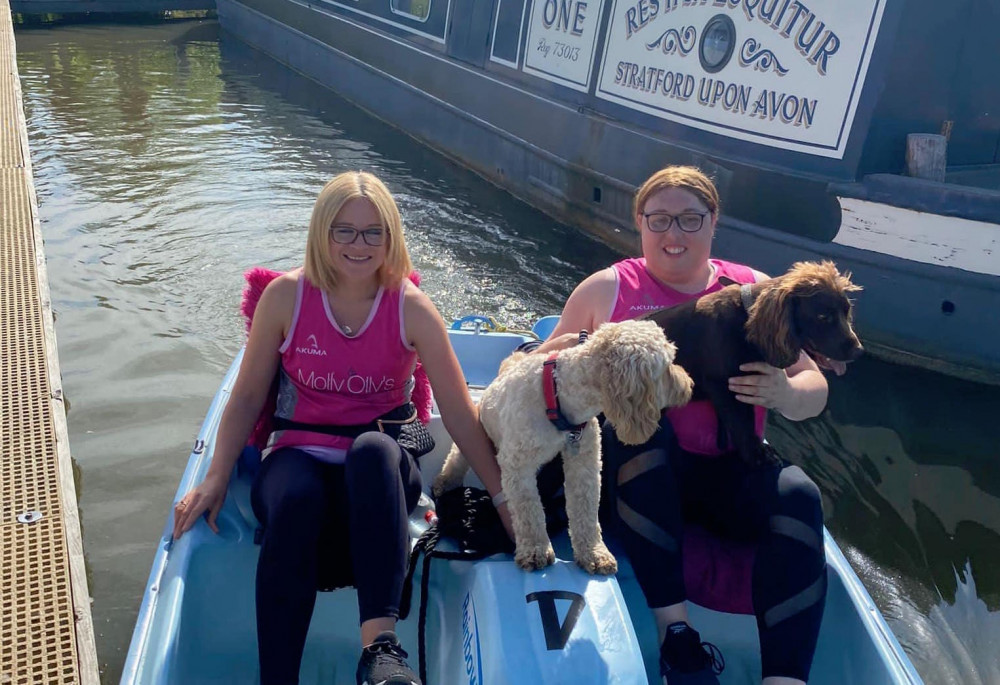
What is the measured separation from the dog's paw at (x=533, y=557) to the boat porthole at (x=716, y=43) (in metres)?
4.66

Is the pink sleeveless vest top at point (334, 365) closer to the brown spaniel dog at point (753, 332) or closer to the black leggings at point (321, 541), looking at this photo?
the black leggings at point (321, 541)

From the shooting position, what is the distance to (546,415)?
226cm

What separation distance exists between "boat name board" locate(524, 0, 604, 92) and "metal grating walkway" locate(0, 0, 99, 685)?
4.67 m

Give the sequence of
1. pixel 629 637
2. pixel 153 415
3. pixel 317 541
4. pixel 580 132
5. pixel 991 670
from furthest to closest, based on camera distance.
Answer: pixel 580 132, pixel 153 415, pixel 991 670, pixel 317 541, pixel 629 637

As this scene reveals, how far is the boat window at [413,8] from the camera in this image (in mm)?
9906

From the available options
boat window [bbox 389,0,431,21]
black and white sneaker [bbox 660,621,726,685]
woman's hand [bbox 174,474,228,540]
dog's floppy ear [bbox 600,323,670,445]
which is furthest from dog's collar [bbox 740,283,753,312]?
boat window [bbox 389,0,431,21]

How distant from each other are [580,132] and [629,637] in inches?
235

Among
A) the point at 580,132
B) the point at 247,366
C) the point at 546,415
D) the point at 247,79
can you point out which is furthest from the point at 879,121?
the point at 247,79

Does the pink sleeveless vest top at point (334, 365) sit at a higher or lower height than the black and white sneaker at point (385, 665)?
higher

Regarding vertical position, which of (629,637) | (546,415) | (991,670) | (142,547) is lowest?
(142,547)

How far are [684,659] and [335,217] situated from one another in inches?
60.5

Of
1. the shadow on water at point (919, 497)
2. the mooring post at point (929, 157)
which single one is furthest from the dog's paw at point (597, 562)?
the mooring post at point (929, 157)

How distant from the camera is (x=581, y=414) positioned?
2.22 meters

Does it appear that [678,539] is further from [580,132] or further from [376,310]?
[580,132]
